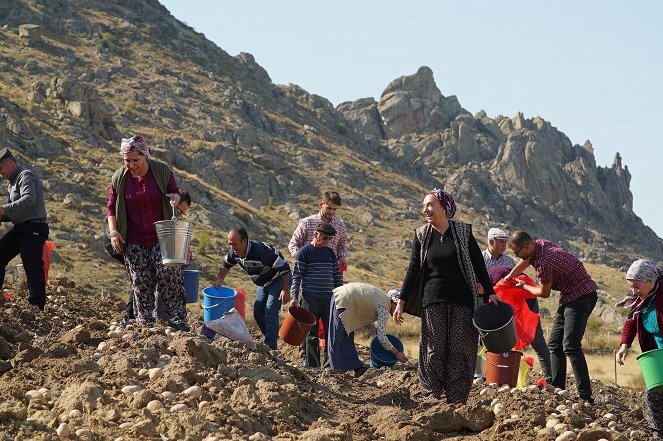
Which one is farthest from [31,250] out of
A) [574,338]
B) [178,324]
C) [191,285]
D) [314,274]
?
[574,338]

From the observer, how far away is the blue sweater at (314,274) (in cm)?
984

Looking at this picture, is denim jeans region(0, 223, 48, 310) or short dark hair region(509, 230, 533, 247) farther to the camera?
denim jeans region(0, 223, 48, 310)

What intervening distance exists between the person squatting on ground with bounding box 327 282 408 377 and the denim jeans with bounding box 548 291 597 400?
145cm

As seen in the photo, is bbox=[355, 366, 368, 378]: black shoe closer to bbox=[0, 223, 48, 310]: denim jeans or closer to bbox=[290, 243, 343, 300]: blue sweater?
bbox=[290, 243, 343, 300]: blue sweater

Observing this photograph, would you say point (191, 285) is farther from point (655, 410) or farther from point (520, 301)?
point (655, 410)

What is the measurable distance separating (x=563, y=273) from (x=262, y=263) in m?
3.10

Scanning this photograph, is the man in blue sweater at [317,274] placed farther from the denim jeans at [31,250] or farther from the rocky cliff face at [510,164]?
the rocky cliff face at [510,164]

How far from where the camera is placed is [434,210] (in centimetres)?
730

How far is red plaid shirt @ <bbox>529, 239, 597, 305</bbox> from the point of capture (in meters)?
8.82

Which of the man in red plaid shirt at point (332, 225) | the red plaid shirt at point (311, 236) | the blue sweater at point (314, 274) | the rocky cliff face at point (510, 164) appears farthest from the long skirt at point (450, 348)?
the rocky cliff face at point (510, 164)

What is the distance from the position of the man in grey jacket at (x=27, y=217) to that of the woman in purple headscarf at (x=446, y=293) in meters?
3.68

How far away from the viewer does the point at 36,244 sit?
29.9 ft

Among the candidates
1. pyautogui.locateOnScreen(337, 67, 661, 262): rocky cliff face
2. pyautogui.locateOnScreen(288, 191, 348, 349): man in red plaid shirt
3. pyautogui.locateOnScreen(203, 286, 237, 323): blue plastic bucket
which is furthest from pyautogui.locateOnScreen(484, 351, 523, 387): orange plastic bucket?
pyautogui.locateOnScreen(337, 67, 661, 262): rocky cliff face

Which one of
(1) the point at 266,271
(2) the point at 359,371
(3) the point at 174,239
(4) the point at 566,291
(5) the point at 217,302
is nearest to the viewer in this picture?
(3) the point at 174,239
